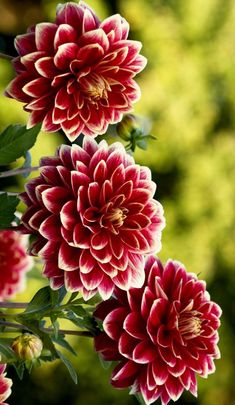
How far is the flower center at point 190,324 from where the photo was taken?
607 millimetres

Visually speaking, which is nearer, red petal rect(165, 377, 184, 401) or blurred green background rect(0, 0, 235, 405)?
red petal rect(165, 377, 184, 401)

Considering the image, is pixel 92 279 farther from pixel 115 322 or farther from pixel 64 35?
pixel 64 35

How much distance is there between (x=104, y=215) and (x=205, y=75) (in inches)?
71.2

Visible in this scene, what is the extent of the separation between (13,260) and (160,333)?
343mm

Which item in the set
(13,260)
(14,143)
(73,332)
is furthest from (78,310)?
(13,260)

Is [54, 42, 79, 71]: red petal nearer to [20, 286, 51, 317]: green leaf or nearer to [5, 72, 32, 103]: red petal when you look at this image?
[5, 72, 32, 103]: red petal

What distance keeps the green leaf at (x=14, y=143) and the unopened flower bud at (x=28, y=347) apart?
141 mm

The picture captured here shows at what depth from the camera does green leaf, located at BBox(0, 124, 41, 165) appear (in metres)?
0.61

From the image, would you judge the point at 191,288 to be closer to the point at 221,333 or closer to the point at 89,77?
the point at 89,77

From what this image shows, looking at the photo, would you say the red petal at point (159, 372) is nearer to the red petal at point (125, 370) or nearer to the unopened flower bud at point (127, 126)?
the red petal at point (125, 370)

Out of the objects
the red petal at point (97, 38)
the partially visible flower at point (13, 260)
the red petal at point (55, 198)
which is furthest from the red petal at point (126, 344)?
the partially visible flower at point (13, 260)

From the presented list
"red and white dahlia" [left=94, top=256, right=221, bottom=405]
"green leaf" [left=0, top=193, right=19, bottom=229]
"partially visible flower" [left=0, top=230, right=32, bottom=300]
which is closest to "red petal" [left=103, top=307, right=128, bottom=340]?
"red and white dahlia" [left=94, top=256, right=221, bottom=405]

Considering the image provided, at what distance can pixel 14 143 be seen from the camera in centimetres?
62

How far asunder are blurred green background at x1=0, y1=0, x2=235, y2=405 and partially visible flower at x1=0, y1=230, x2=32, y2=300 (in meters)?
1.26
